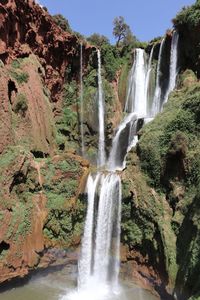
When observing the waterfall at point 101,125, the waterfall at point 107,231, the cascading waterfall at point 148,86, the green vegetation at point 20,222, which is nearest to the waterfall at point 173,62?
the cascading waterfall at point 148,86

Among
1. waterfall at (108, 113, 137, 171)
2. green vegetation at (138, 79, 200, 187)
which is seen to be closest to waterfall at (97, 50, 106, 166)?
waterfall at (108, 113, 137, 171)

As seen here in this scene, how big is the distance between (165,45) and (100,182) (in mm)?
16112

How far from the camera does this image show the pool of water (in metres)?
16.6

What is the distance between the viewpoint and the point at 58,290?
1722 cm

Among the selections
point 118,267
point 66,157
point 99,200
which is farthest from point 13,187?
point 118,267

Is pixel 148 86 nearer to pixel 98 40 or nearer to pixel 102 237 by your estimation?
pixel 98 40

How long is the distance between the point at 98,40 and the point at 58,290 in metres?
24.6

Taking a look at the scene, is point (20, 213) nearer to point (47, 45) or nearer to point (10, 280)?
point (10, 280)

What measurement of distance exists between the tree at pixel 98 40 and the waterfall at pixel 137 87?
132 inches

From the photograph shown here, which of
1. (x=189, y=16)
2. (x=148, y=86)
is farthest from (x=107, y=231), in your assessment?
(x=189, y=16)

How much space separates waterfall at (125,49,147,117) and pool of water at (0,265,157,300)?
1527 cm

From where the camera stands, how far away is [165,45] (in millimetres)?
30562

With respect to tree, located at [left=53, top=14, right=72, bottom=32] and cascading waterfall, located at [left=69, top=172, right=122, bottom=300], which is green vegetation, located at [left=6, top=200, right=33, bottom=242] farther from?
tree, located at [left=53, top=14, right=72, bottom=32]

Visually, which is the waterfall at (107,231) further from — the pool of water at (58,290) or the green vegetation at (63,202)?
the green vegetation at (63,202)
